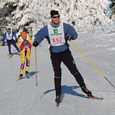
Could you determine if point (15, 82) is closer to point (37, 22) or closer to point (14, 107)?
point (14, 107)

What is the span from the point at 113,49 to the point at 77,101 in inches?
443

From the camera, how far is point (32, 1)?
118 feet

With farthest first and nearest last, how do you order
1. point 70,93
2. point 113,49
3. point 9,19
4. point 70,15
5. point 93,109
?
point 9,19 → point 70,15 → point 113,49 → point 70,93 → point 93,109

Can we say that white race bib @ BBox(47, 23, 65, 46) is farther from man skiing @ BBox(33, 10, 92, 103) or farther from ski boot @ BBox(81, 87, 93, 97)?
ski boot @ BBox(81, 87, 93, 97)

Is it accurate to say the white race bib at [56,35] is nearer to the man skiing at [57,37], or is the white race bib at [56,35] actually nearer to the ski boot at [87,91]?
the man skiing at [57,37]

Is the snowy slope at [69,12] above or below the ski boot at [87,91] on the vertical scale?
above

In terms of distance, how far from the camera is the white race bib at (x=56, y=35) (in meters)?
8.13

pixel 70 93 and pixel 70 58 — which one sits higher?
pixel 70 58

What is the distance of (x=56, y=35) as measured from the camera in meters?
8.16

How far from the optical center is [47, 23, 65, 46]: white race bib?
8132 mm

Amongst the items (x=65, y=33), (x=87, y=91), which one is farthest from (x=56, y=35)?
(x=87, y=91)

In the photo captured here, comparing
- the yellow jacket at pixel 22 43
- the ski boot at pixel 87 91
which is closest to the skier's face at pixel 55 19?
the ski boot at pixel 87 91

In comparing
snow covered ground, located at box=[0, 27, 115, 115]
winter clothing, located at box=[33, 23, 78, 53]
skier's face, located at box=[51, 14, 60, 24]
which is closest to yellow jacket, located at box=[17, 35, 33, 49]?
snow covered ground, located at box=[0, 27, 115, 115]

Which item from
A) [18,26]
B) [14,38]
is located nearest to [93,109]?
[14,38]
